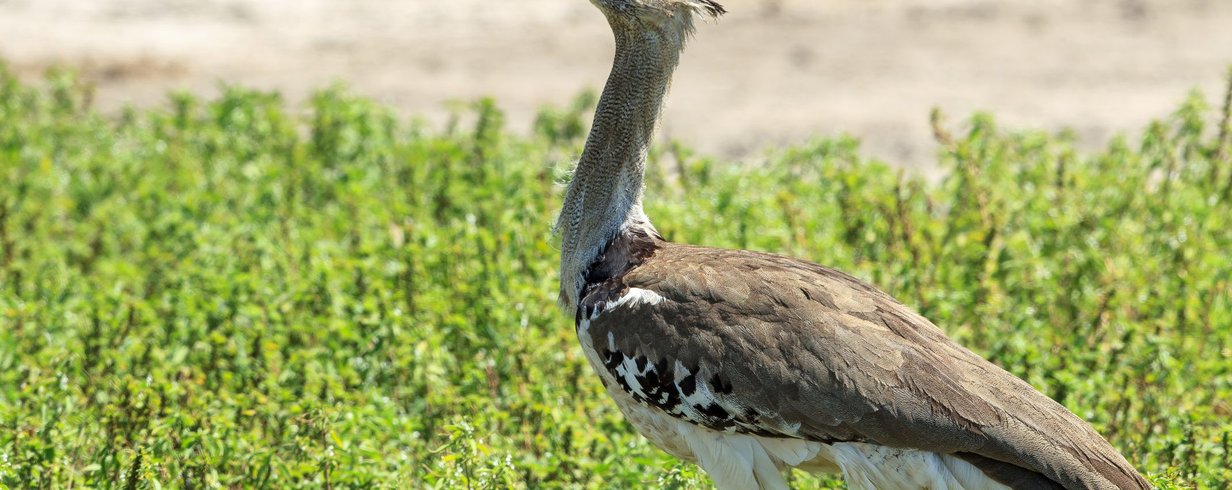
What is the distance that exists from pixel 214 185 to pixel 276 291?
69.1 inches

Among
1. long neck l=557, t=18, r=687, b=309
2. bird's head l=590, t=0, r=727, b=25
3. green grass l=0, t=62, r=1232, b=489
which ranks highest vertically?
bird's head l=590, t=0, r=727, b=25

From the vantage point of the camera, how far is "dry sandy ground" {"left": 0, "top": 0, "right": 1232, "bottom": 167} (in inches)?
384

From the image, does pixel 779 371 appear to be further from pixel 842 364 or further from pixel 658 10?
pixel 658 10

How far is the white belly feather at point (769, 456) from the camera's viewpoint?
3.42 metres

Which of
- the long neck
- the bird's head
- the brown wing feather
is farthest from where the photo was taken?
the long neck

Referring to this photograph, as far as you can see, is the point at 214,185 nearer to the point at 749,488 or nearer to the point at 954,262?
the point at 954,262

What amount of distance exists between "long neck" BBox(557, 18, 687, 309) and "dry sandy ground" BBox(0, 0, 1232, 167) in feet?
16.1

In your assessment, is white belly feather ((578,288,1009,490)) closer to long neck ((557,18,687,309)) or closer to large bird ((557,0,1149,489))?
large bird ((557,0,1149,489))

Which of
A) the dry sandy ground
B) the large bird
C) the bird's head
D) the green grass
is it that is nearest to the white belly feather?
the large bird

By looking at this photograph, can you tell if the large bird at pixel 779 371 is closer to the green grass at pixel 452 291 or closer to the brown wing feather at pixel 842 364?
the brown wing feather at pixel 842 364

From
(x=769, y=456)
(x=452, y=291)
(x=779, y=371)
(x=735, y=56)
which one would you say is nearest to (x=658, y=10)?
(x=779, y=371)

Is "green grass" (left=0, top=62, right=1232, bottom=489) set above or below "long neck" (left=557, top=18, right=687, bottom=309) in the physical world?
below

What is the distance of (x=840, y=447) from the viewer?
139 inches

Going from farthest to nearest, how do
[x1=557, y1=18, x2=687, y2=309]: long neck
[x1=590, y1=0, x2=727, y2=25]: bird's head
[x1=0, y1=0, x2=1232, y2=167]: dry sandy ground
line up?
1. [x1=0, y1=0, x2=1232, y2=167]: dry sandy ground
2. [x1=557, y1=18, x2=687, y2=309]: long neck
3. [x1=590, y1=0, x2=727, y2=25]: bird's head
